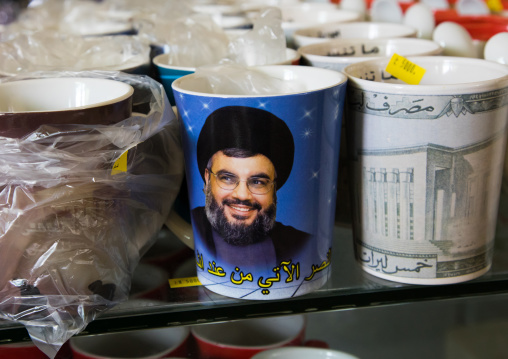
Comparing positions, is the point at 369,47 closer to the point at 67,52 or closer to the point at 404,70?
the point at 404,70

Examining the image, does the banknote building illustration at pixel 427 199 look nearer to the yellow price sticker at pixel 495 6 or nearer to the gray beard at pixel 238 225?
the gray beard at pixel 238 225

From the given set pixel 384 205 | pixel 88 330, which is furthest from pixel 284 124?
pixel 88 330

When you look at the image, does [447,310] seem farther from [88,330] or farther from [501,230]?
[88,330]

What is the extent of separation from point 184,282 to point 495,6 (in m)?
0.63

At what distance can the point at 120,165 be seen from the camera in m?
0.40

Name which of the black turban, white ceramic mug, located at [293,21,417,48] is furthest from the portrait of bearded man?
white ceramic mug, located at [293,21,417,48]

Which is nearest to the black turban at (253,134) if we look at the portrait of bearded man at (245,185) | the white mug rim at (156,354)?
the portrait of bearded man at (245,185)

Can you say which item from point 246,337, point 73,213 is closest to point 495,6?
point 246,337

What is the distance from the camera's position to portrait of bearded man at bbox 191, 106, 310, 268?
0.38 metres

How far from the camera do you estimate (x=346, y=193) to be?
20.6 inches

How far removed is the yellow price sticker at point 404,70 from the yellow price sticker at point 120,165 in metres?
0.22

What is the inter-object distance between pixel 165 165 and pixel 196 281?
0.09 metres

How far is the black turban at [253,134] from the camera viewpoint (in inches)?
14.6

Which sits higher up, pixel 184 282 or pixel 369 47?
pixel 369 47
